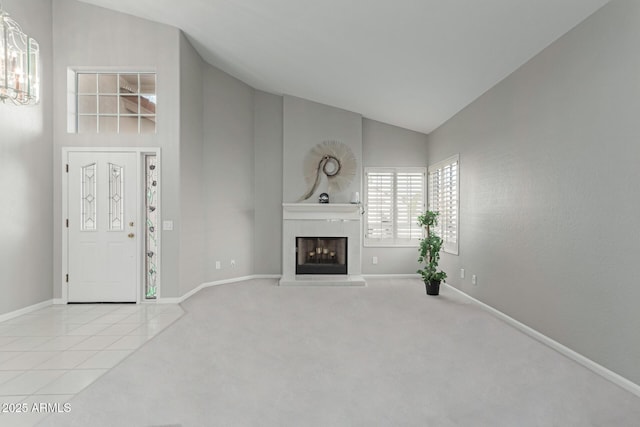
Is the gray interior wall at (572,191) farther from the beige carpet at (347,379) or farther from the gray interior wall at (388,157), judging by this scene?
the gray interior wall at (388,157)

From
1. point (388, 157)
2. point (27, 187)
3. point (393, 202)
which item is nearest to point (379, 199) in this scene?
point (393, 202)

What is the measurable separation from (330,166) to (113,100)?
3.44m

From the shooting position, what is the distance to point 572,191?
2875 mm

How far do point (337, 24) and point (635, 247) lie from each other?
3.18m

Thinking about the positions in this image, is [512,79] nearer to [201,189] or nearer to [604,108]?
[604,108]

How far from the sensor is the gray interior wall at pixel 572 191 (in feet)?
7.80

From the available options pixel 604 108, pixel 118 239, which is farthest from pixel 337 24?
pixel 118 239

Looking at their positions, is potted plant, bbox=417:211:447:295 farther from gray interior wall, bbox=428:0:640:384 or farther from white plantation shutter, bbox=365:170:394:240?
white plantation shutter, bbox=365:170:394:240

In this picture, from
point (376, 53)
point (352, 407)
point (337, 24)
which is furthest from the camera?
point (376, 53)

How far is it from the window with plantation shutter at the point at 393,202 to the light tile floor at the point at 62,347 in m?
3.69

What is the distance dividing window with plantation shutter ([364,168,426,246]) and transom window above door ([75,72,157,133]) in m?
3.77

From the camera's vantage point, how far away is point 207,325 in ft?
12.3

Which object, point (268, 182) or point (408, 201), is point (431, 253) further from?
point (268, 182)

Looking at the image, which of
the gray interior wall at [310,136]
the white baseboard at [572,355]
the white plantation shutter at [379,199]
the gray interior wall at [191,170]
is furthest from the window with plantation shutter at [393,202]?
the gray interior wall at [191,170]
